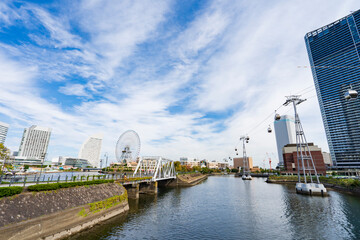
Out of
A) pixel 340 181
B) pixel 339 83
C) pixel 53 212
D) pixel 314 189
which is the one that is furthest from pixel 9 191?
pixel 339 83

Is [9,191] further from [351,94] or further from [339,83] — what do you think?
[339,83]

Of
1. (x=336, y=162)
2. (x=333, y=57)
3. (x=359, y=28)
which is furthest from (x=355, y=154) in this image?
(x=359, y=28)

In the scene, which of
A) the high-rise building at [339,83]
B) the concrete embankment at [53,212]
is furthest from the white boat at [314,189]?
the high-rise building at [339,83]

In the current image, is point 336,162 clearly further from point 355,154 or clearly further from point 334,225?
point 334,225

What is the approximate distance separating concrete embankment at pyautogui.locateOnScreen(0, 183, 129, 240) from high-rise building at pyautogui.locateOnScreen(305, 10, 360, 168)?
7460 inches

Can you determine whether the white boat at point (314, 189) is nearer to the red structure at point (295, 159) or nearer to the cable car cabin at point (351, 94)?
the cable car cabin at point (351, 94)

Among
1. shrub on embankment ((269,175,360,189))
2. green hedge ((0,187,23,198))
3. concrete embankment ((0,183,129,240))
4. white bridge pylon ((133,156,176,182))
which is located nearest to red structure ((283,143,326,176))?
shrub on embankment ((269,175,360,189))

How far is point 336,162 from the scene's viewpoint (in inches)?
6230

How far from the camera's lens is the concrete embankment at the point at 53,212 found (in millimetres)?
16264

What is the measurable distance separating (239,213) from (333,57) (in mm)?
192970

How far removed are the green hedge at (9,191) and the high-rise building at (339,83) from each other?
646 feet

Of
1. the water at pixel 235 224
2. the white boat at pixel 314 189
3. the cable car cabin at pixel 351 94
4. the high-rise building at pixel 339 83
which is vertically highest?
the high-rise building at pixel 339 83

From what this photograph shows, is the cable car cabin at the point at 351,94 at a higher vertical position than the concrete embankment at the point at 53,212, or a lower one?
higher

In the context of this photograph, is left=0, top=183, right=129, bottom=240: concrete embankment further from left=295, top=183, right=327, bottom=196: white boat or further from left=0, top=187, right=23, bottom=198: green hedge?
left=295, top=183, right=327, bottom=196: white boat
